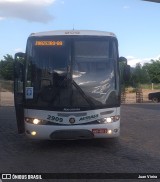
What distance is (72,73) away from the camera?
31.9 ft

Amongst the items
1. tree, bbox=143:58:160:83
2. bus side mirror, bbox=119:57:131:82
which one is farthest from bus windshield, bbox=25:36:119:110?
tree, bbox=143:58:160:83

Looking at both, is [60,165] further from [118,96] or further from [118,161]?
[118,96]

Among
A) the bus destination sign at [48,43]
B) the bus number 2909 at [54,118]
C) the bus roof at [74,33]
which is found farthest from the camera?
the bus roof at [74,33]

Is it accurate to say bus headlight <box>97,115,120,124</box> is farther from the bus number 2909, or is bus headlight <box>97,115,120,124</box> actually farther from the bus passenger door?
the bus passenger door

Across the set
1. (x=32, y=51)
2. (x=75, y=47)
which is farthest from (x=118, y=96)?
(x=32, y=51)

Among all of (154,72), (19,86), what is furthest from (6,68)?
(19,86)

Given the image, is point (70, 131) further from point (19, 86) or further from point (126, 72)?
point (126, 72)

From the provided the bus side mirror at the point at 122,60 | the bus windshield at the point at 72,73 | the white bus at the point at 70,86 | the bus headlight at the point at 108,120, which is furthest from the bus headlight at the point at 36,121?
the bus side mirror at the point at 122,60

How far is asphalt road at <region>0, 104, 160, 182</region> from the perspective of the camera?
7.80 meters

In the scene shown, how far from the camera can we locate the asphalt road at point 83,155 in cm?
780

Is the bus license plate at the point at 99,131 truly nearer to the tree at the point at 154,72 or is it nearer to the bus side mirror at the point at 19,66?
the bus side mirror at the point at 19,66

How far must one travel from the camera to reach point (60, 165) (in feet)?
26.6

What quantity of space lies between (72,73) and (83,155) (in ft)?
6.90

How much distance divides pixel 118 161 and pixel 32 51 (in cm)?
369
